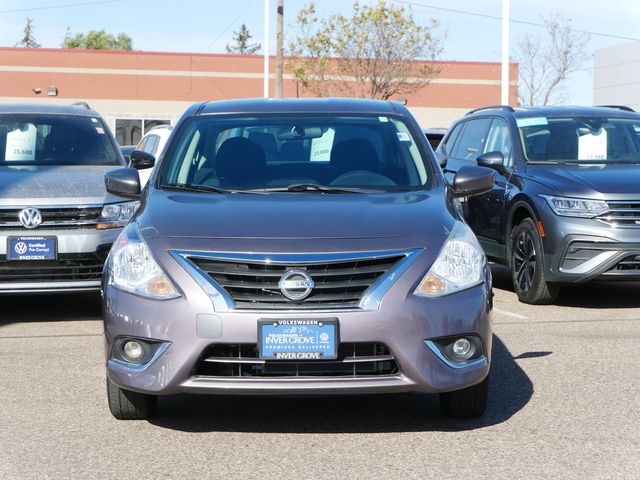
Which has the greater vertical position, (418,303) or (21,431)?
(418,303)

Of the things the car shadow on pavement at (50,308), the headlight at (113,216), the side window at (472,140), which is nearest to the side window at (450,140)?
the side window at (472,140)

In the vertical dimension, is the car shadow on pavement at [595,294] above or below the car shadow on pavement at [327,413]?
below

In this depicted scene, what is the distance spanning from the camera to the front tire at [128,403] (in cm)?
567

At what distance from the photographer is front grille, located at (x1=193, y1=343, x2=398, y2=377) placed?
5.12 m

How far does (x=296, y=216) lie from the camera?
18.1ft

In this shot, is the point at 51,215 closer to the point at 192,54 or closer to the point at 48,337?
the point at 48,337

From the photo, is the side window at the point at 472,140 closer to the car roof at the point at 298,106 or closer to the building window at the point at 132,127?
the car roof at the point at 298,106

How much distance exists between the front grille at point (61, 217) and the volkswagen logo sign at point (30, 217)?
0.03 metres

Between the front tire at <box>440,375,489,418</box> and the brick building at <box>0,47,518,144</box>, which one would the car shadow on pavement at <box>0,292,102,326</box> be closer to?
the front tire at <box>440,375,489,418</box>

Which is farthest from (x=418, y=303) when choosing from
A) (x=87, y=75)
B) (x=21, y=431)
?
(x=87, y=75)

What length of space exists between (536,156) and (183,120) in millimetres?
4736

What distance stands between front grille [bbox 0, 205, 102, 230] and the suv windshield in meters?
1.47

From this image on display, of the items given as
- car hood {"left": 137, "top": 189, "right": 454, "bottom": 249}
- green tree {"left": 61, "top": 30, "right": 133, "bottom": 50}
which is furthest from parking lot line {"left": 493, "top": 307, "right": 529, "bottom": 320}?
green tree {"left": 61, "top": 30, "right": 133, "bottom": 50}

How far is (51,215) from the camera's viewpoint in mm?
8938
